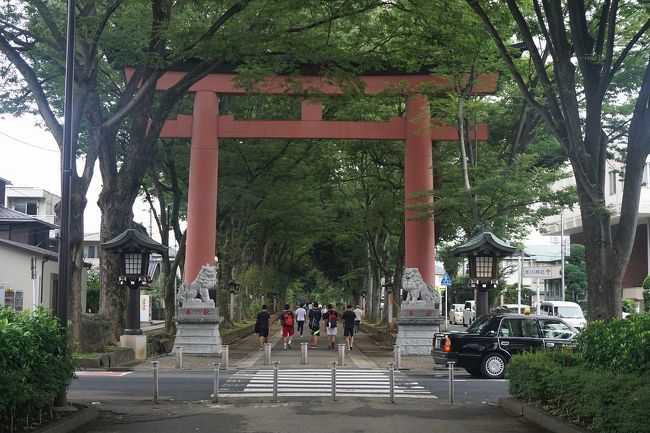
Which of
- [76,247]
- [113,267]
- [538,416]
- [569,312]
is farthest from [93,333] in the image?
[569,312]

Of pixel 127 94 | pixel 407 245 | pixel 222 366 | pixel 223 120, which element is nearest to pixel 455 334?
pixel 222 366

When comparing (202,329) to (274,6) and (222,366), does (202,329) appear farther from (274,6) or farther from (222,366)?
(274,6)

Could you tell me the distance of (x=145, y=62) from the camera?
59.8 feet

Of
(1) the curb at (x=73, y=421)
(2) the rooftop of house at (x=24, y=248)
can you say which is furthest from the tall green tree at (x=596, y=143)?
(2) the rooftop of house at (x=24, y=248)

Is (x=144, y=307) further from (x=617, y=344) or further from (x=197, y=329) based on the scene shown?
(x=617, y=344)

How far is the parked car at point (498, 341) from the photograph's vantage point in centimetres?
1973

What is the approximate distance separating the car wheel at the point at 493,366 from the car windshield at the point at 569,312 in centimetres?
1780

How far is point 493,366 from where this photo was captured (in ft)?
64.9

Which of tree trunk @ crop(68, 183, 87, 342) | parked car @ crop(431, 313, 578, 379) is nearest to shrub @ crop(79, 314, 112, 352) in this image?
tree trunk @ crop(68, 183, 87, 342)

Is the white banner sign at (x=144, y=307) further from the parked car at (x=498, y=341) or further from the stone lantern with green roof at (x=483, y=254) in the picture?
the parked car at (x=498, y=341)

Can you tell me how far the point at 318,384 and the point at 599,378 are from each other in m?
9.46

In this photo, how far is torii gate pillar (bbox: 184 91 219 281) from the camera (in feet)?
88.8

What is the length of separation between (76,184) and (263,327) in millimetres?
11802

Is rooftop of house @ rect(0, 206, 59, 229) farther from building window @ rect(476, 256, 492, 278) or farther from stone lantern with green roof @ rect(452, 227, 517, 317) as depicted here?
building window @ rect(476, 256, 492, 278)
